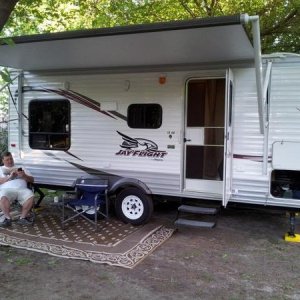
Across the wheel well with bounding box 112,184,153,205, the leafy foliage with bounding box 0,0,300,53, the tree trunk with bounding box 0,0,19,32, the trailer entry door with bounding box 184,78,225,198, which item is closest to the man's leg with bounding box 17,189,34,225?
the wheel well with bounding box 112,184,153,205

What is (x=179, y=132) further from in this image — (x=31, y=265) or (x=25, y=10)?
(x=25, y=10)

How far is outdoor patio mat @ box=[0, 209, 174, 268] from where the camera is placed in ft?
16.6

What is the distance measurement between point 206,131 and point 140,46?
73.2 inches

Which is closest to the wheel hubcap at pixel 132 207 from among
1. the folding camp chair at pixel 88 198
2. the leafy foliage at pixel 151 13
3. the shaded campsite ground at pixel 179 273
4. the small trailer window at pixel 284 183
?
the folding camp chair at pixel 88 198

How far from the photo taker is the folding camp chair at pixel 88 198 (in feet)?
20.9

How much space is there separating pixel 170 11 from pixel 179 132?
581cm

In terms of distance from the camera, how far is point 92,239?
5.70 m

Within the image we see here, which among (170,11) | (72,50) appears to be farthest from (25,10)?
(72,50)

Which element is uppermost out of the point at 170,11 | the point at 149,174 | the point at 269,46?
the point at 170,11

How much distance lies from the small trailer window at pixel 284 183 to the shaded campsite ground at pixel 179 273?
633mm

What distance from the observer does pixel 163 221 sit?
22.1ft

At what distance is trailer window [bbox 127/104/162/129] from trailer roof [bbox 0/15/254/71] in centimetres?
64

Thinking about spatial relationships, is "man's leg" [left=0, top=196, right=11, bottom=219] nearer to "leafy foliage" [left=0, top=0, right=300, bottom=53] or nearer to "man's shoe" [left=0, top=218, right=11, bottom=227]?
"man's shoe" [left=0, top=218, right=11, bottom=227]

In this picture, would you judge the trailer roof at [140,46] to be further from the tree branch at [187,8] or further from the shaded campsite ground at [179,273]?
the tree branch at [187,8]
